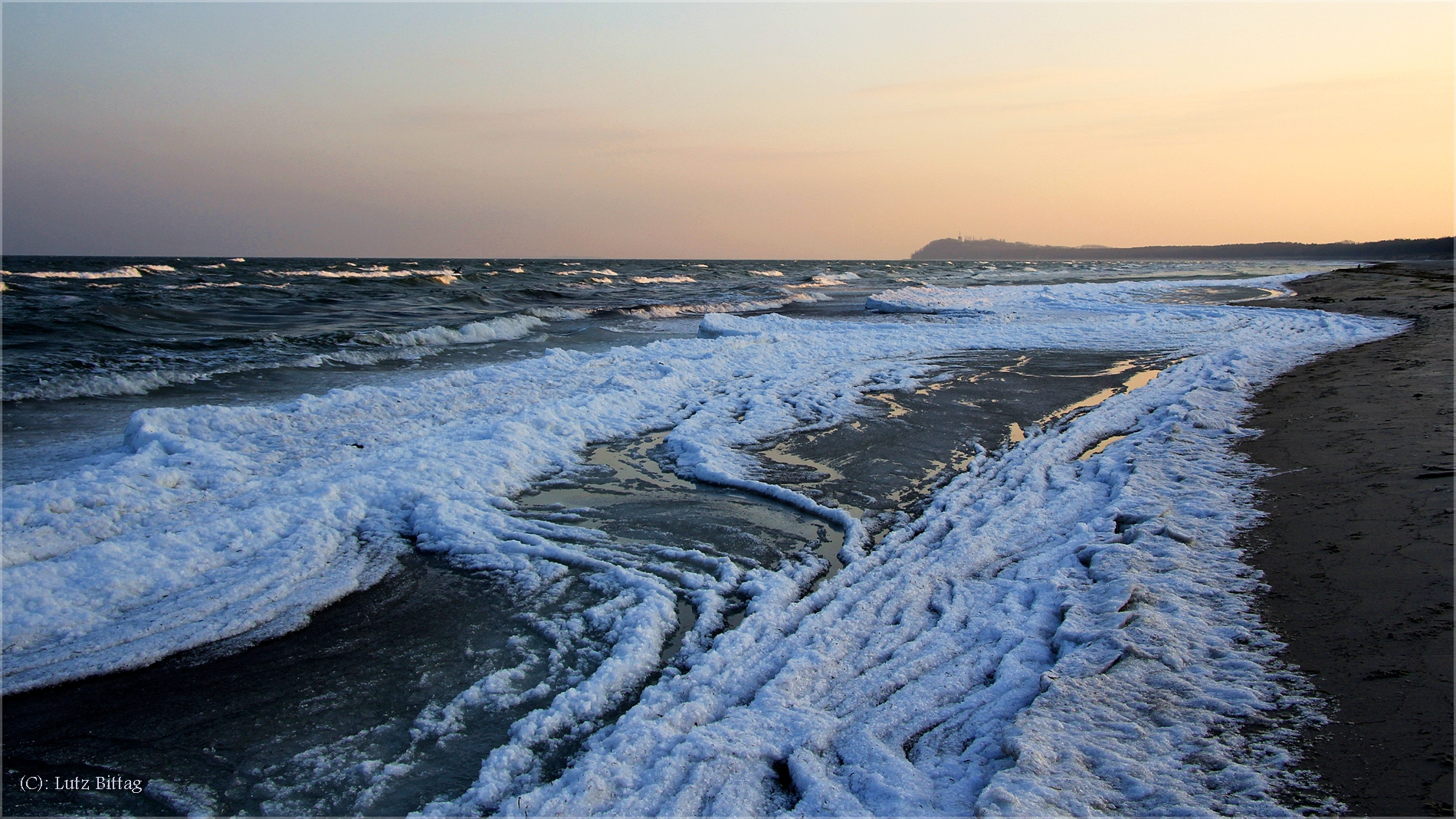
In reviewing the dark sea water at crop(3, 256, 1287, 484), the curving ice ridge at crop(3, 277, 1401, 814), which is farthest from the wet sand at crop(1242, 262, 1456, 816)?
the dark sea water at crop(3, 256, 1287, 484)

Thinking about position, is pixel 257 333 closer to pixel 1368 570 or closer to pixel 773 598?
pixel 773 598

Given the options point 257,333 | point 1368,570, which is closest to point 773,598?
point 1368,570

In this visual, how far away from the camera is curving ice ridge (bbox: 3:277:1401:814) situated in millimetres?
2627

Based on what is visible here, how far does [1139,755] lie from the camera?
2.61 metres

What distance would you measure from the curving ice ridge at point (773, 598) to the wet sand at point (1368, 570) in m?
0.21

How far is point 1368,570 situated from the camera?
12.7 feet

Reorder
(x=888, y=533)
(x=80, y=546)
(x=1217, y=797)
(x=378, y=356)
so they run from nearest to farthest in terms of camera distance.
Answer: (x=1217, y=797), (x=80, y=546), (x=888, y=533), (x=378, y=356)

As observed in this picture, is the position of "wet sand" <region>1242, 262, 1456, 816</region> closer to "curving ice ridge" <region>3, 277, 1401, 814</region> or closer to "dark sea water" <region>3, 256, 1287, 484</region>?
"curving ice ridge" <region>3, 277, 1401, 814</region>

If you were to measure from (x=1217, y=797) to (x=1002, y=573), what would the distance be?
194cm

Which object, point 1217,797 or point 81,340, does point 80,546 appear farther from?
point 81,340

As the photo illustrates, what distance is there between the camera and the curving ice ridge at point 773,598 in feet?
8.62

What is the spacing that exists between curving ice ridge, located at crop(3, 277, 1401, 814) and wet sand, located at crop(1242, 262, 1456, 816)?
0.21m

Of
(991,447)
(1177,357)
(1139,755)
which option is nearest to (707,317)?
(1177,357)

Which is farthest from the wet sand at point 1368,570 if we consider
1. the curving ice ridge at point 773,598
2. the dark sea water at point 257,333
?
the dark sea water at point 257,333
